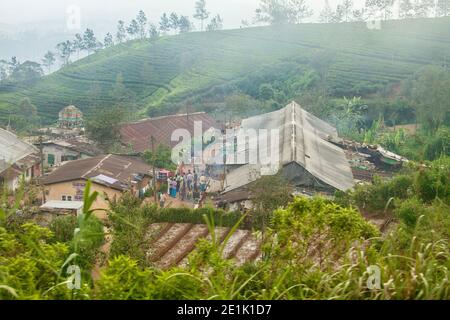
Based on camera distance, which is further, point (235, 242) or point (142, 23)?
point (142, 23)

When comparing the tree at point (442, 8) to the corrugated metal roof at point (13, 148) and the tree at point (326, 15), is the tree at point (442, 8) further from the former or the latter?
the corrugated metal roof at point (13, 148)

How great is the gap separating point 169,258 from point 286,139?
25.0 feet

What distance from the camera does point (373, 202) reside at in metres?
12.3

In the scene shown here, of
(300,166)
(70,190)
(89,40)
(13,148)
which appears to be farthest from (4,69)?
(300,166)

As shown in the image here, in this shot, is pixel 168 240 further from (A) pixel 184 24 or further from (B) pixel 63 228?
(A) pixel 184 24

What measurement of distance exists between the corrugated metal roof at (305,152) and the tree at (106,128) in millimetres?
5351

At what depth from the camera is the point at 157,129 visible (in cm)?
2703

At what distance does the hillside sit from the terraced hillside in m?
24.3

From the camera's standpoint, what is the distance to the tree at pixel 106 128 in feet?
72.7

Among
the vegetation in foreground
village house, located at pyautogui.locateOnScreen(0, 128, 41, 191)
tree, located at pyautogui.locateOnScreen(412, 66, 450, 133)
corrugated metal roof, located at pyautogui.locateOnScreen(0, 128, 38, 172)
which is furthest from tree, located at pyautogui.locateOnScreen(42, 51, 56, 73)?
the vegetation in foreground

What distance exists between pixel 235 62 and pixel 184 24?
688 inches

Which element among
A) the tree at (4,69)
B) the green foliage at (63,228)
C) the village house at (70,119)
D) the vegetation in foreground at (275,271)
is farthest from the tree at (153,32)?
the vegetation in foreground at (275,271)

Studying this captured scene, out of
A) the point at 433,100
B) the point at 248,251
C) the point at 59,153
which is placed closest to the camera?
the point at 248,251
